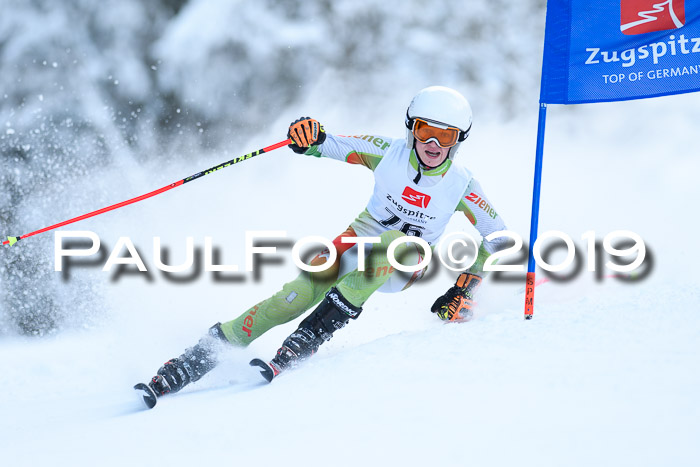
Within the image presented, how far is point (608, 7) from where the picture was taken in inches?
129

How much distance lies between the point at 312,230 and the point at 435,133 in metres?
4.65

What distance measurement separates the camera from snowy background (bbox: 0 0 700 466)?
201cm

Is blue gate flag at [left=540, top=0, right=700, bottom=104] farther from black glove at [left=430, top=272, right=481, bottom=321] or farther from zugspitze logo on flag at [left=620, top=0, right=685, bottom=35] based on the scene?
black glove at [left=430, top=272, right=481, bottom=321]

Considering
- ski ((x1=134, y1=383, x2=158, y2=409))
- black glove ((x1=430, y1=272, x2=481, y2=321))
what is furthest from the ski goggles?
ski ((x1=134, y1=383, x2=158, y2=409))

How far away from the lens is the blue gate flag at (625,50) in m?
3.19

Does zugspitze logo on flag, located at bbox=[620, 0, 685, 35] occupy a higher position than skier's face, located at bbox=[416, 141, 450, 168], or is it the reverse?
zugspitze logo on flag, located at bbox=[620, 0, 685, 35]

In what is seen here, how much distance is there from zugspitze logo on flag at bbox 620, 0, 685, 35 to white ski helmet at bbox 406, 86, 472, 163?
0.86 m

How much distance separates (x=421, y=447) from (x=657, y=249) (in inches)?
187

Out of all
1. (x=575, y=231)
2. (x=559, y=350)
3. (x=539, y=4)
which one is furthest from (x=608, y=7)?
(x=539, y=4)

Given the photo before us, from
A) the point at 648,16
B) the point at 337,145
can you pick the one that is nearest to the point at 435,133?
the point at 337,145

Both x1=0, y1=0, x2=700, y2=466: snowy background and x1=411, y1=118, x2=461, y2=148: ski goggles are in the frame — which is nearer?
x1=0, y1=0, x2=700, y2=466: snowy background

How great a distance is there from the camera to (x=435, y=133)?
3197mm

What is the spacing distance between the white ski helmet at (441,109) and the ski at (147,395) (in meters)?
1.68

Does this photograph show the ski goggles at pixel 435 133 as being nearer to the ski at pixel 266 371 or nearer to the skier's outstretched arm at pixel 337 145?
the skier's outstretched arm at pixel 337 145
